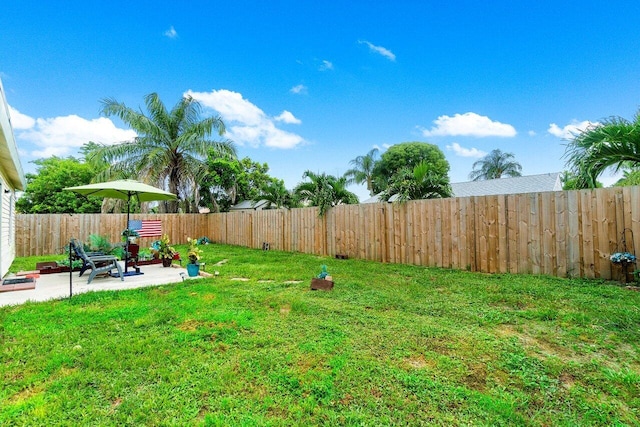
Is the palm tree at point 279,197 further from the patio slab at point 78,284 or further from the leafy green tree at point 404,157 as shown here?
the leafy green tree at point 404,157

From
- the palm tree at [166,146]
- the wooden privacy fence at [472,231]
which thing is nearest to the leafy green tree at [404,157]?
the palm tree at [166,146]

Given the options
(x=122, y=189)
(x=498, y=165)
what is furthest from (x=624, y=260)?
(x=498, y=165)

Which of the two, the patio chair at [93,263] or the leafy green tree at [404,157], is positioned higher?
the leafy green tree at [404,157]

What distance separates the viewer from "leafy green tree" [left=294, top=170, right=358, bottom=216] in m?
8.62

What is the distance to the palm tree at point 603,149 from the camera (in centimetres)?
384

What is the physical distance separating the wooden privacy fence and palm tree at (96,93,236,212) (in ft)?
14.0

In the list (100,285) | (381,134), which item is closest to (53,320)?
(100,285)

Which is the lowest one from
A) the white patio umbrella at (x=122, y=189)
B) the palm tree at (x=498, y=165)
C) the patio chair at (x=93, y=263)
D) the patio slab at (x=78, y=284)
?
the patio slab at (x=78, y=284)

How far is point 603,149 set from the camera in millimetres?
4098

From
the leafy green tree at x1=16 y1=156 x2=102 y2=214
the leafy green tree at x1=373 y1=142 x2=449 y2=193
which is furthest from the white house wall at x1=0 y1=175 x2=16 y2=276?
the leafy green tree at x1=373 y1=142 x2=449 y2=193

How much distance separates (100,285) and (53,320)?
6.56ft

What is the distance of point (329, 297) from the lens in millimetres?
→ 4004

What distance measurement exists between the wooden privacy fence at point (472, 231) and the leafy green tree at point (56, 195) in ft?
41.5

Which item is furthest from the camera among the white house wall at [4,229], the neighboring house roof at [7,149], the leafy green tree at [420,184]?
the leafy green tree at [420,184]
